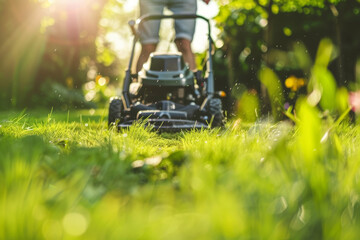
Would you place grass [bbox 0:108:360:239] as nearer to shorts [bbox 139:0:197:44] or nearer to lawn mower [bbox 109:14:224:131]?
lawn mower [bbox 109:14:224:131]

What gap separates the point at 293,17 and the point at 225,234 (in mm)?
12887

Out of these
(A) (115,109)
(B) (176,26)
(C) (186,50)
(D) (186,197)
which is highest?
(B) (176,26)

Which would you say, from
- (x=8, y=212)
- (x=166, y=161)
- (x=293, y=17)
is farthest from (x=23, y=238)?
(x=293, y=17)

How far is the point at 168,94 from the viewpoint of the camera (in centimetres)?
486

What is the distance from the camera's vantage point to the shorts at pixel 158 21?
5.04m

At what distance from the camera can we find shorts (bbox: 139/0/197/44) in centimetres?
504

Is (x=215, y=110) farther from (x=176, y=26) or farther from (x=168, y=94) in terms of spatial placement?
(x=176, y=26)

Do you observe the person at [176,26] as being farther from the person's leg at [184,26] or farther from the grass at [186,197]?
the grass at [186,197]

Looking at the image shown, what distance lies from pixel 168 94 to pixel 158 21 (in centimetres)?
87

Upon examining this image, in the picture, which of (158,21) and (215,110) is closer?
(215,110)

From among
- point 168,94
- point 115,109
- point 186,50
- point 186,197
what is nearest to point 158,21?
point 186,50

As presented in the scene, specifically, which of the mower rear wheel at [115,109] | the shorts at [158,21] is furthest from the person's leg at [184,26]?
the mower rear wheel at [115,109]

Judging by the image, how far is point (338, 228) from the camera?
863 millimetres

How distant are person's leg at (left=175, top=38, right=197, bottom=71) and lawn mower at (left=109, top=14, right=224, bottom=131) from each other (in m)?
0.18
